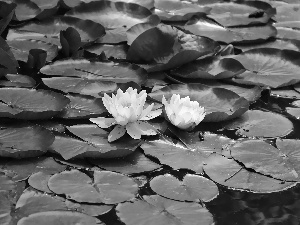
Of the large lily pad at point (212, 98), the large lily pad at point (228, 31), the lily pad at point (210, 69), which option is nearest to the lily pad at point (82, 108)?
the large lily pad at point (212, 98)

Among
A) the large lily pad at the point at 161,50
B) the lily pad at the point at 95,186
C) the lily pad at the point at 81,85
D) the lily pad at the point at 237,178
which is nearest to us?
the lily pad at the point at 95,186

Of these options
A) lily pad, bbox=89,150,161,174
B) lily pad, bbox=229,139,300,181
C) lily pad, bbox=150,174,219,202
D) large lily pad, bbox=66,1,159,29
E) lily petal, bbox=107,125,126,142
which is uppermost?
large lily pad, bbox=66,1,159,29

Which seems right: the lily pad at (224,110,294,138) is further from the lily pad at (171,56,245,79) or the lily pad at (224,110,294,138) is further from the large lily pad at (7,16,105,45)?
the large lily pad at (7,16,105,45)

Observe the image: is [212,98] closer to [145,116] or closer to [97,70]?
[145,116]

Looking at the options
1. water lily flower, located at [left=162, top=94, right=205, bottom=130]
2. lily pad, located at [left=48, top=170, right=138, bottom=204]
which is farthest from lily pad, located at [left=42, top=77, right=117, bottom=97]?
lily pad, located at [left=48, top=170, right=138, bottom=204]

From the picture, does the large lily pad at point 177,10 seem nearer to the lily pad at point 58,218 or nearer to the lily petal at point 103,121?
the lily petal at point 103,121

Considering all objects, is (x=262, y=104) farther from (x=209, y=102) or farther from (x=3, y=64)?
(x=3, y=64)
